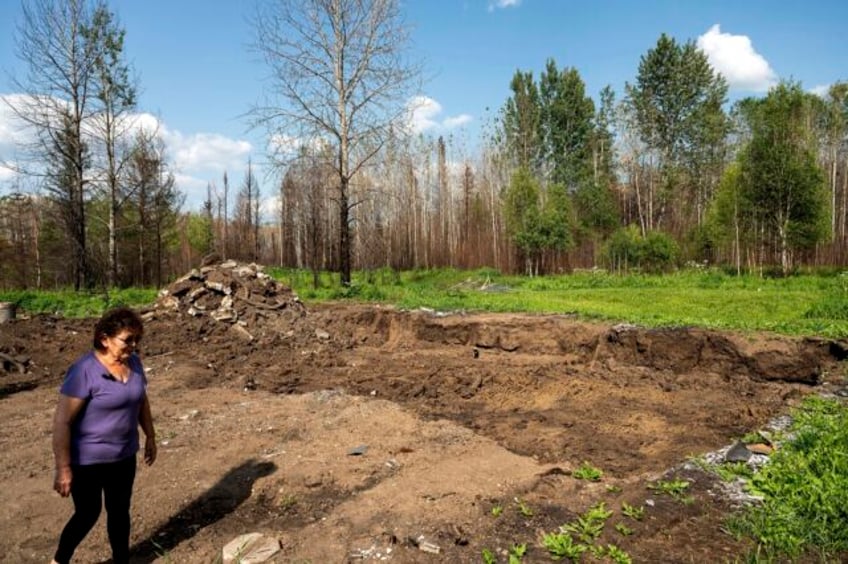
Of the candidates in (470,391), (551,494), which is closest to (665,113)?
(470,391)

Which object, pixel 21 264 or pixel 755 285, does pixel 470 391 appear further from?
pixel 21 264

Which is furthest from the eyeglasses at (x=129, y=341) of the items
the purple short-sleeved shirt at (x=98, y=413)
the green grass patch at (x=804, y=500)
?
the green grass patch at (x=804, y=500)

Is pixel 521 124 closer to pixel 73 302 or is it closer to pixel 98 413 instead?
pixel 73 302

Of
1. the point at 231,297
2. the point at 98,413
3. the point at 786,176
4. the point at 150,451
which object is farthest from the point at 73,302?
the point at 786,176

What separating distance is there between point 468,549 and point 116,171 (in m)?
19.2

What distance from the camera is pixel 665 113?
31.4m

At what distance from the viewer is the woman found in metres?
2.79

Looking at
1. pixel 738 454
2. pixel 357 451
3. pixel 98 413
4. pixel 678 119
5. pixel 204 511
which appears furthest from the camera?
pixel 678 119

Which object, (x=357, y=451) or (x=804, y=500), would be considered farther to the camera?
(x=357, y=451)

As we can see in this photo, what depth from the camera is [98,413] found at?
286cm

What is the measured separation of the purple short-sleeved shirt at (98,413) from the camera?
282cm

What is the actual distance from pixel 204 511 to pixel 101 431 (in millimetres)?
1382

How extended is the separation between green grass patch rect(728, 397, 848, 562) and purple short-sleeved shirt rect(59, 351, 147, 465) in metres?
3.72

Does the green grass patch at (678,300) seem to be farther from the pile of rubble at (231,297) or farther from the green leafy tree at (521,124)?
the green leafy tree at (521,124)
